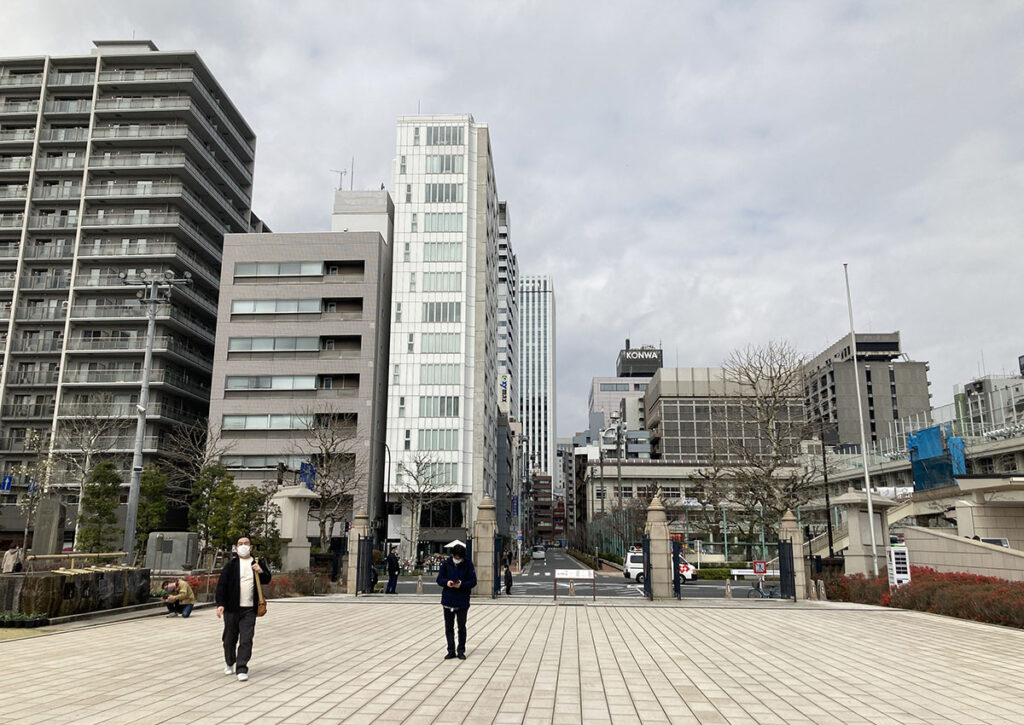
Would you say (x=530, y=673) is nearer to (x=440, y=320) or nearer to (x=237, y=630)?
(x=237, y=630)

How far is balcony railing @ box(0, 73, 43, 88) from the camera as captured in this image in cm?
6531

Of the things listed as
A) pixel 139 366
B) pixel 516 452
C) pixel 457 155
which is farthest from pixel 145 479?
pixel 516 452

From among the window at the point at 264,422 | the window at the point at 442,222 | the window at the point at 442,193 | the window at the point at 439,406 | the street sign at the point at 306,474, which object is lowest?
the street sign at the point at 306,474

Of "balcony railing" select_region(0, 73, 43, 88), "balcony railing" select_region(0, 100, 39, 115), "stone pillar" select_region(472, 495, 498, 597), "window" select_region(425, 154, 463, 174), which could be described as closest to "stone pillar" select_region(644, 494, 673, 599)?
"stone pillar" select_region(472, 495, 498, 597)

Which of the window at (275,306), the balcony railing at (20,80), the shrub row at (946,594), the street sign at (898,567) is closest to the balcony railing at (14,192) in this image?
the balcony railing at (20,80)

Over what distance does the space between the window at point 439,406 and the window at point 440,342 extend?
14.2 ft

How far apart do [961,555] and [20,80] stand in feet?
260

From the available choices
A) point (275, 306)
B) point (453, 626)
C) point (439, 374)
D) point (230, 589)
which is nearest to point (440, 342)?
point (439, 374)

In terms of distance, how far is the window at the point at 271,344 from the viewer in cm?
6394

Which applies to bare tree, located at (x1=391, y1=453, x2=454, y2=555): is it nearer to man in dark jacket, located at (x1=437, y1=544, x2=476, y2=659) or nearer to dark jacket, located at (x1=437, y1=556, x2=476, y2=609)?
man in dark jacket, located at (x1=437, y1=544, x2=476, y2=659)

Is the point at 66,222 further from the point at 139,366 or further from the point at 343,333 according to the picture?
the point at 343,333

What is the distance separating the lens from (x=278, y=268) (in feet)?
215

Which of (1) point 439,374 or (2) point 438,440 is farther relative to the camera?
(1) point 439,374

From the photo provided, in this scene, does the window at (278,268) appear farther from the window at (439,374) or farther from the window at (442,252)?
the window at (439,374)
